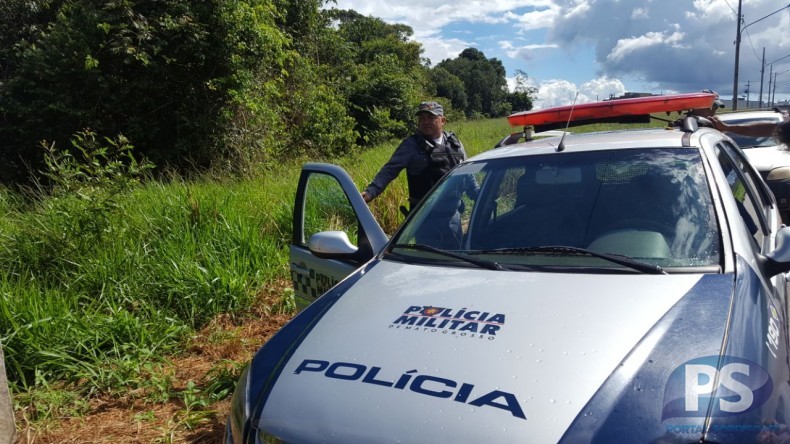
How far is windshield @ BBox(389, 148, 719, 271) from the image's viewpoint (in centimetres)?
258

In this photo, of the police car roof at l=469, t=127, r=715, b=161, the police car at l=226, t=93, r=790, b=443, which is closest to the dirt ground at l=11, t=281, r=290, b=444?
the police car at l=226, t=93, r=790, b=443

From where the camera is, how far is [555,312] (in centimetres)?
214

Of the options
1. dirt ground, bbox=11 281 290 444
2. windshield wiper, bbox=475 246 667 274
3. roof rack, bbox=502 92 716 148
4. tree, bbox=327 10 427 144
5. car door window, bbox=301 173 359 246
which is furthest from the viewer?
tree, bbox=327 10 427 144

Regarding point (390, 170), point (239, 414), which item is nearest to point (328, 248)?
point (239, 414)

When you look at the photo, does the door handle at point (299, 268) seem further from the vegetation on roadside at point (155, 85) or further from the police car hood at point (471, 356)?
the vegetation on roadside at point (155, 85)

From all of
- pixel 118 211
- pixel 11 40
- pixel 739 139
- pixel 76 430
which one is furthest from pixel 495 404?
pixel 11 40

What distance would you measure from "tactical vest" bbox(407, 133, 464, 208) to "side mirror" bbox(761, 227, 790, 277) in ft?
9.18

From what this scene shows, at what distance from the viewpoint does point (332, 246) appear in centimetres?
313

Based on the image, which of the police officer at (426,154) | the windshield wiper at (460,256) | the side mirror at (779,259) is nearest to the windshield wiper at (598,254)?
the windshield wiper at (460,256)

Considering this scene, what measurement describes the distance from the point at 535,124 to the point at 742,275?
2.67 m

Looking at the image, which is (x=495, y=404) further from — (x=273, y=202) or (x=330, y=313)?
(x=273, y=202)

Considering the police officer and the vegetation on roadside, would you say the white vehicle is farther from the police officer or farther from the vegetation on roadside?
the vegetation on roadside

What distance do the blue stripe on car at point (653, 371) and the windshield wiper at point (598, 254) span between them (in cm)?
20

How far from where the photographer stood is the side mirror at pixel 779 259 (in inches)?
97.0
